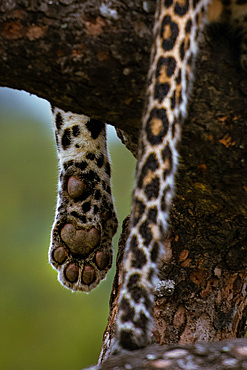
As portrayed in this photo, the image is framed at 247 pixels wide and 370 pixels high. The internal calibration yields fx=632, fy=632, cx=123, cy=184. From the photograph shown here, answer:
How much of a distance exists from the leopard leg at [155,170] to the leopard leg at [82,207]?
4.45ft

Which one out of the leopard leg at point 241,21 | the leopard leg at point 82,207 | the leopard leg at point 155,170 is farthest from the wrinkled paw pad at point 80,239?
the leopard leg at point 155,170

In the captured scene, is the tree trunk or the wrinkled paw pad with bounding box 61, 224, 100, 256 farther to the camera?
the wrinkled paw pad with bounding box 61, 224, 100, 256

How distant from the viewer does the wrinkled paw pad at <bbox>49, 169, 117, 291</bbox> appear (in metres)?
2.82

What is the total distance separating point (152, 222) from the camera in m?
1.45

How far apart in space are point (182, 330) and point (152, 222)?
1.50m

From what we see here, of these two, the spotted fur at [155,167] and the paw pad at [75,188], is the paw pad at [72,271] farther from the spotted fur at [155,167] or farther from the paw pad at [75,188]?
the spotted fur at [155,167]

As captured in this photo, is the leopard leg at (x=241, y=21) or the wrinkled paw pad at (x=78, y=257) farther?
the wrinkled paw pad at (x=78, y=257)

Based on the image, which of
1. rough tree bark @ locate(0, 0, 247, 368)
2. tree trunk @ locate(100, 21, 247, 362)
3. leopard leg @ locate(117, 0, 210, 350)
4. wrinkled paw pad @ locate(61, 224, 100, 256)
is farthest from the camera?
wrinkled paw pad @ locate(61, 224, 100, 256)

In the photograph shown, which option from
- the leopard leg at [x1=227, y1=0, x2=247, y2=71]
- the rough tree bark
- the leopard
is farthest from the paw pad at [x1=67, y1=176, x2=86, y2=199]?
the leopard

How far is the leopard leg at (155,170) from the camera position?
1.43 meters

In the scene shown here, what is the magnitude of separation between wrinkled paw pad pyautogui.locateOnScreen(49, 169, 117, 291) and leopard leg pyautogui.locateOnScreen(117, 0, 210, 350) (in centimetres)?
136

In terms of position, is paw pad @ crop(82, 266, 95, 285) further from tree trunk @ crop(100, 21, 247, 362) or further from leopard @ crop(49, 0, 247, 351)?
leopard @ crop(49, 0, 247, 351)

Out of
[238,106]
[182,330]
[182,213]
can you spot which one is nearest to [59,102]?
[238,106]

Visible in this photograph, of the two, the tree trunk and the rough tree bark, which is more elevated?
the rough tree bark
